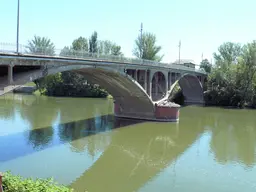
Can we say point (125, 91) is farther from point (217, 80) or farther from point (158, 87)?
point (217, 80)

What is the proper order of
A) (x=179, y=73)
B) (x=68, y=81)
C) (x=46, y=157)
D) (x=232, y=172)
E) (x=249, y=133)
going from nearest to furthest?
(x=232, y=172) → (x=46, y=157) → (x=249, y=133) → (x=179, y=73) → (x=68, y=81)

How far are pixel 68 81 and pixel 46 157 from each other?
49.9 metres

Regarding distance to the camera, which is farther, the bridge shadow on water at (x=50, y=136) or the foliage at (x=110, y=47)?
the foliage at (x=110, y=47)

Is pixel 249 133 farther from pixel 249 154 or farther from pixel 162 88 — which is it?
pixel 162 88

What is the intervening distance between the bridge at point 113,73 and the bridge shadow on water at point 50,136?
97.1 inches

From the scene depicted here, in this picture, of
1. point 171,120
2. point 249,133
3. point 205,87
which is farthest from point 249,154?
point 205,87

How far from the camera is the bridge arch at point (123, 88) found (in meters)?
26.6

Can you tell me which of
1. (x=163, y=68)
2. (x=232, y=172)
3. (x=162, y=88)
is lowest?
(x=232, y=172)

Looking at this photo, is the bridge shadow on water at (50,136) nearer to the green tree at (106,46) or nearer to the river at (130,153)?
the river at (130,153)

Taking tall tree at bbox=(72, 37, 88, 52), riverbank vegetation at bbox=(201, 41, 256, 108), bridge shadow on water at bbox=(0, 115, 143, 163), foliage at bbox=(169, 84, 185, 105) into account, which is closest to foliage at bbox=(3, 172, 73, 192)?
bridge shadow on water at bbox=(0, 115, 143, 163)

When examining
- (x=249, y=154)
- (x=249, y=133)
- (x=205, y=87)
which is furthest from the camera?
(x=205, y=87)

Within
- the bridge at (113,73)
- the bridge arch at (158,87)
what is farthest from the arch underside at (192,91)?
the bridge arch at (158,87)

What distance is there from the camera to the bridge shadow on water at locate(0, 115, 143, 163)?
65.1 feet

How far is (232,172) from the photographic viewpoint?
17344mm
